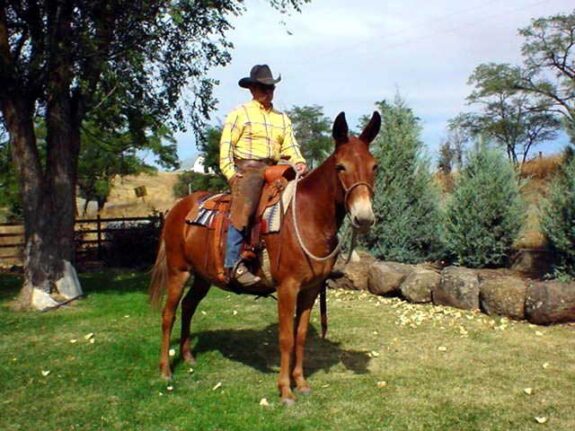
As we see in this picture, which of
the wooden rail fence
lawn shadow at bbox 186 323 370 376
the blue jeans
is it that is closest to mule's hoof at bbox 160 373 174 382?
lawn shadow at bbox 186 323 370 376

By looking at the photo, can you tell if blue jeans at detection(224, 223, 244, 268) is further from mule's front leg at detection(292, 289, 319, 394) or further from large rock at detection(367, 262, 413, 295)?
large rock at detection(367, 262, 413, 295)

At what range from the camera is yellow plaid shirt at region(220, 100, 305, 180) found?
16.9 ft

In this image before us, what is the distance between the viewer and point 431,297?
884cm

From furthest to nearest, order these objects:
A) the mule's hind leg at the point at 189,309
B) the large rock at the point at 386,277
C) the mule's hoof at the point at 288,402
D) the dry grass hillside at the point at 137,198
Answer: the dry grass hillside at the point at 137,198 → the large rock at the point at 386,277 → the mule's hind leg at the point at 189,309 → the mule's hoof at the point at 288,402

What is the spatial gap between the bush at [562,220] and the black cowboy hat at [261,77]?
5.73 m

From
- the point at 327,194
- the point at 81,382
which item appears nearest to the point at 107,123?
the point at 81,382

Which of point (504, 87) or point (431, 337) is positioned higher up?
point (504, 87)

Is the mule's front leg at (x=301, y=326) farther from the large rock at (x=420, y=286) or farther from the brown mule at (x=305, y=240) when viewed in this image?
the large rock at (x=420, y=286)

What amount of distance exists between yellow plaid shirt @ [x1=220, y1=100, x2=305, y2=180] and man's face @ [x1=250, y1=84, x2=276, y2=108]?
0.05m

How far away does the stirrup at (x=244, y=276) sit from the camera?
5.06 meters

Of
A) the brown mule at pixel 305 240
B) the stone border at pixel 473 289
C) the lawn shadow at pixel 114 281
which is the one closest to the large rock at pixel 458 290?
the stone border at pixel 473 289

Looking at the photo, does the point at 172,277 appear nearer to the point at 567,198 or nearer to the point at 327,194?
the point at 327,194

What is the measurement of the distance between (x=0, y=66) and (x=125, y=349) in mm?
4906

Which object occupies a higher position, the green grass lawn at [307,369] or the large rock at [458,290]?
the large rock at [458,290]
